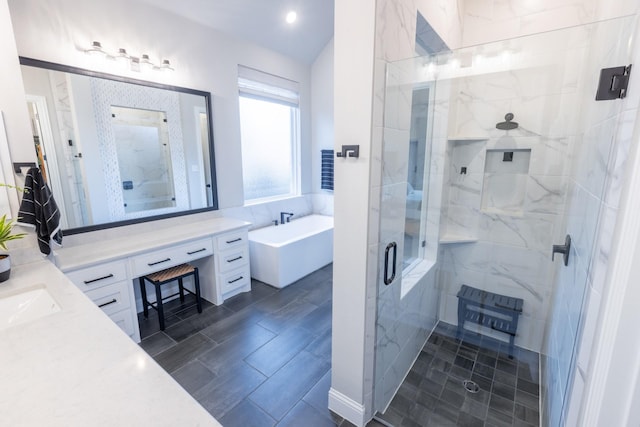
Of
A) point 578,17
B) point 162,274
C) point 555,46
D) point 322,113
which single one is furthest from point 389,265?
point 322,113

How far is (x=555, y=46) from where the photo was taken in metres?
1.91

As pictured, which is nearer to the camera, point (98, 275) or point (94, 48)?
point (98, 275)

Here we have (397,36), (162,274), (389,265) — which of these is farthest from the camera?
(162,274)

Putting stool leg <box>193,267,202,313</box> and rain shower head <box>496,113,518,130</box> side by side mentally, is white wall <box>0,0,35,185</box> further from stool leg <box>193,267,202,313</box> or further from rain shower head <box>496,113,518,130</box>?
rain shower head <box>496,113,518,130</box>

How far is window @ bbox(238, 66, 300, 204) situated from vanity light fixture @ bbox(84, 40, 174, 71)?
949 millimetres

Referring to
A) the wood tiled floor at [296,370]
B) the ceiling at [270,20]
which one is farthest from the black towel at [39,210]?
the ceiling at [270,20]

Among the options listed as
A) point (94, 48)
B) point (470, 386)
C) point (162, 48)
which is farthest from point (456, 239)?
point (94, 48)

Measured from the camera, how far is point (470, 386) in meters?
1.95

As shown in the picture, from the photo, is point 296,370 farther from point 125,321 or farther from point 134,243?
point 134,243

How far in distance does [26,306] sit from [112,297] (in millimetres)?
885

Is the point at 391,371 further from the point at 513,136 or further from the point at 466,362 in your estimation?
the point at 513,136

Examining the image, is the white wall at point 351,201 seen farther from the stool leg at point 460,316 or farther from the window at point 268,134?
the window at point 268,134

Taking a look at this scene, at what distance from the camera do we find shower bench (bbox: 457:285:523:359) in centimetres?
224

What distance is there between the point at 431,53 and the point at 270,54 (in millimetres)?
2354
